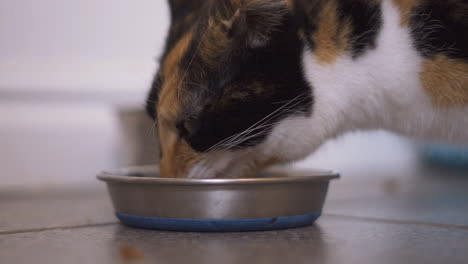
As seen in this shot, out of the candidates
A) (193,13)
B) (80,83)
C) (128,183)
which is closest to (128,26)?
(80,83)

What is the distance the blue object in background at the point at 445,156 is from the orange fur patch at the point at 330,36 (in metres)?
2.02

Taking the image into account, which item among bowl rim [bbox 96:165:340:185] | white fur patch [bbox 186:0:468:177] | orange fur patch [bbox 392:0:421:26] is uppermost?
orange fur patch [bbox 392:0:421:26]

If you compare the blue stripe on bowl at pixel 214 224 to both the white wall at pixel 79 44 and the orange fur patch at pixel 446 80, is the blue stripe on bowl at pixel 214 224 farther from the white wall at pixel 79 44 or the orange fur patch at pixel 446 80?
the white wall at pixel 79 44

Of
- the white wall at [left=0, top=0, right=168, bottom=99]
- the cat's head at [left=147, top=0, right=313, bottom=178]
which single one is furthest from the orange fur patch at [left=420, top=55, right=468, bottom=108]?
the white wall at [left=0, top=0, right=168, bottom=99]

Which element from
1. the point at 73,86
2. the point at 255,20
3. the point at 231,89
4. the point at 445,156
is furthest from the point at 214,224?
the point at 445,156

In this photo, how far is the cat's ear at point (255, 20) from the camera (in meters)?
1.03

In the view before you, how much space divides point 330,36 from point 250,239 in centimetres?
45

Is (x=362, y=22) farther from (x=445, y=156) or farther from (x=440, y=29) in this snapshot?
(x=445, y=156)

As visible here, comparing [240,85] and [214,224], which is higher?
[240,85]

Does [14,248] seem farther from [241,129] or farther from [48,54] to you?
[48,54]

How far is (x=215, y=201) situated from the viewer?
1.06 meters

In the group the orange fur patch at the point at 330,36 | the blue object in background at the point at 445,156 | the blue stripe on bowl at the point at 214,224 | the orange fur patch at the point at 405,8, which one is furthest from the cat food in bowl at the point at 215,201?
the blue object in background at the point at 445,156

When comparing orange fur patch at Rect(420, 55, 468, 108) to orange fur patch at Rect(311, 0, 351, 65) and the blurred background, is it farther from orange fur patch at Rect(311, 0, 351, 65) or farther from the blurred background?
the blurred background

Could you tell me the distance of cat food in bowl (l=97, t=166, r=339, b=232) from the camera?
1.06 meters
